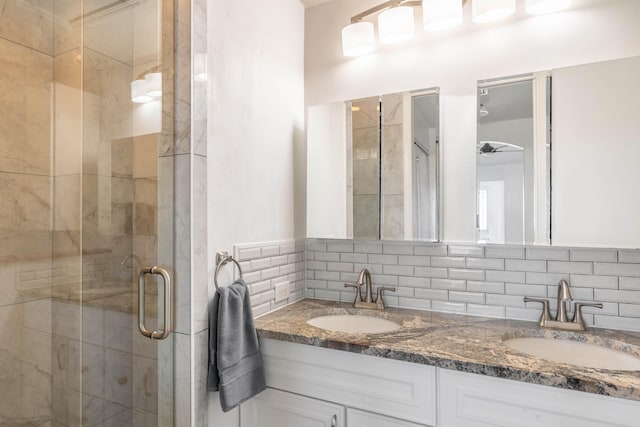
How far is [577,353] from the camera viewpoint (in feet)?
4.39

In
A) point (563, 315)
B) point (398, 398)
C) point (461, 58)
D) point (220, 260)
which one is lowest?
point (398, 398)

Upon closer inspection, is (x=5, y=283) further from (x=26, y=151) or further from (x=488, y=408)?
(x=488, y=408)

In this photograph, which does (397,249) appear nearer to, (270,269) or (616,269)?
(270,269)

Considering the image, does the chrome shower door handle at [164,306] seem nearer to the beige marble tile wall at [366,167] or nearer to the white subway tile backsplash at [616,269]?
the beige marble tile wall at [366,167]

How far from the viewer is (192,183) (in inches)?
50.3

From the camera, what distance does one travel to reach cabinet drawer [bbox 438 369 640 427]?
0.99 m

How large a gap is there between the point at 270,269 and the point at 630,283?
147 centimetres

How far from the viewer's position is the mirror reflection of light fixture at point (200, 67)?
1294mm

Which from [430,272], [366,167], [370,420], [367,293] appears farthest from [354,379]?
[366,167]

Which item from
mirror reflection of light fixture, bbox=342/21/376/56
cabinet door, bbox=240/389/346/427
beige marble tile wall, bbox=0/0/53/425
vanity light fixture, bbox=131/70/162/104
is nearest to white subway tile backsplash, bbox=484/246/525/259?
cabinet door, bbox=240/389/346/427

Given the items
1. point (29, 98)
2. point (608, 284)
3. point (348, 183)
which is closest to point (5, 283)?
point (29, 98)

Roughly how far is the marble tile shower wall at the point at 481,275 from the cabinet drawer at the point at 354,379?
553 millimetres

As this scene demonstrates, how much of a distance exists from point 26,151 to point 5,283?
416mm

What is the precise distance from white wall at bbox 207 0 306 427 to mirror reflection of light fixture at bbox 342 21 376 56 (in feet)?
0.98
